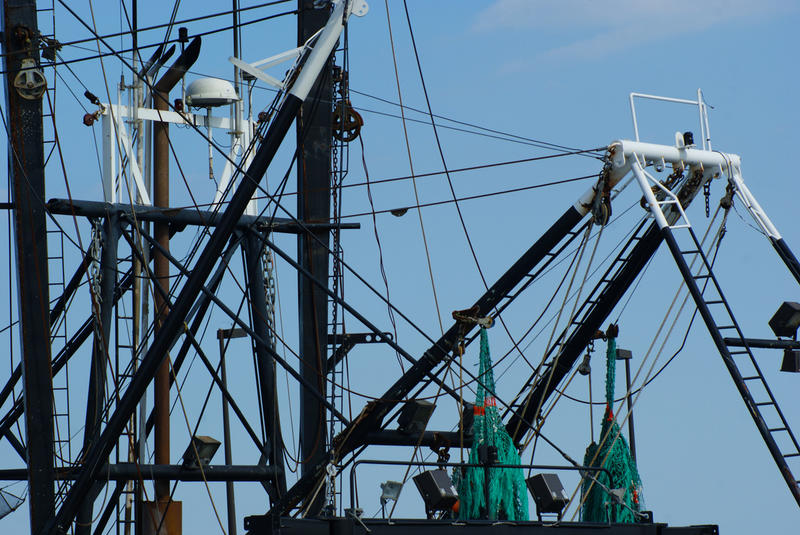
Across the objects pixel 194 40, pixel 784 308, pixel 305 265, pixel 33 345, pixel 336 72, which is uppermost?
pixel 194 40

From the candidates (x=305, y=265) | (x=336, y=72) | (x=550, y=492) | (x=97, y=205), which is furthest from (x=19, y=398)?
(x=550, y=492)

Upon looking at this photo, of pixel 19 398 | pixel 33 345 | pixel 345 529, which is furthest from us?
pixel 19 398

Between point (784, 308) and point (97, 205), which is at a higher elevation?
point (97, 205)

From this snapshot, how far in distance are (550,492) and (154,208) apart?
8.92 metres

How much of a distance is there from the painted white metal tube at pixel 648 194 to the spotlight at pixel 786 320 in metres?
1.95

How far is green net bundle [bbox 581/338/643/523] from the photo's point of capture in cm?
2334

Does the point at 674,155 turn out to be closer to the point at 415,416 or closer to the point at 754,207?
the point at 754,207

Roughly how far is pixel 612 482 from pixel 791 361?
3.30 metres

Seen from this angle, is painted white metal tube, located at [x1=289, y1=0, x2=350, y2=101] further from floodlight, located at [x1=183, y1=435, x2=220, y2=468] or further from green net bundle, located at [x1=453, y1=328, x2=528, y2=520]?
floodlight, located at [x1=183, y1=435, x2=220, y2=468]

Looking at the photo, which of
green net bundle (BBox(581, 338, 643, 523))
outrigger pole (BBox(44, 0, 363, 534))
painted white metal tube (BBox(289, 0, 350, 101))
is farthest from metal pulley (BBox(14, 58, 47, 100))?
green net bundle (BBox(581, 338, 643, 523))

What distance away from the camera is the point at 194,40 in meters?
29.5

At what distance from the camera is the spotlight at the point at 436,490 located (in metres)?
22.0

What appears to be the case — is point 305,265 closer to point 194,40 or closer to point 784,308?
point 194,40

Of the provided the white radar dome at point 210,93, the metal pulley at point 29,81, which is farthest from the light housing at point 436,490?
the white radar dome at point 210,93
